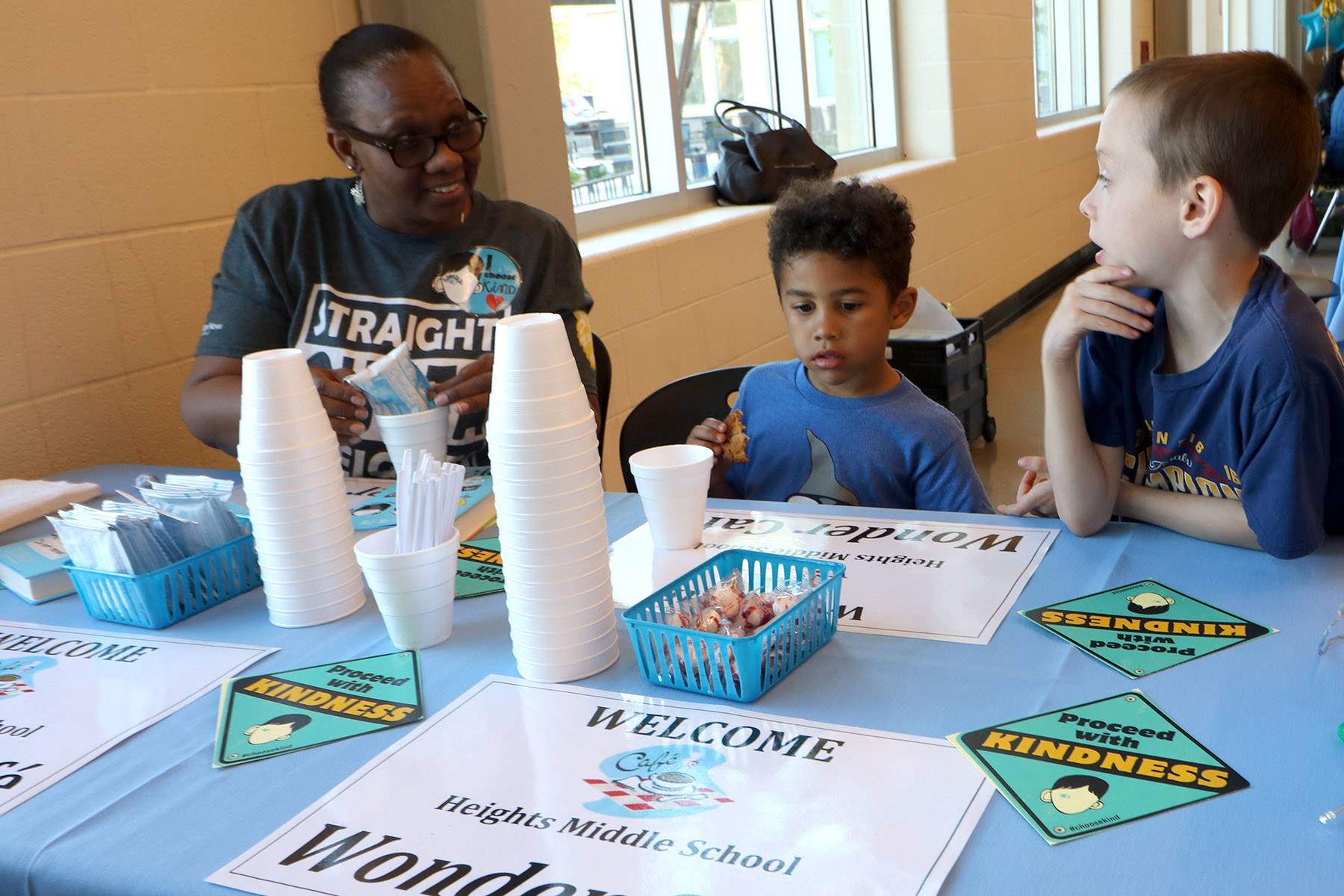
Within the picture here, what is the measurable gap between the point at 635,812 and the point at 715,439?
95 centimetres

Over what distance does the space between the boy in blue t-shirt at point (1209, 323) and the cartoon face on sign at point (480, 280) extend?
928mm

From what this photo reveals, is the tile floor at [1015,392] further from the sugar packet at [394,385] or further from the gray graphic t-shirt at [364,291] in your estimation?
the sugar packet at [394,385]

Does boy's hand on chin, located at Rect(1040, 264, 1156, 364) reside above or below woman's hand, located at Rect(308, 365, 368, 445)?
above

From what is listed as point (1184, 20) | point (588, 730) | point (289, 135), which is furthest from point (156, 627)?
point (1184, 20)

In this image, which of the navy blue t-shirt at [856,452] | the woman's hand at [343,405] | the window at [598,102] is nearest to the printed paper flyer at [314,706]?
the woman's hand at [343,405]

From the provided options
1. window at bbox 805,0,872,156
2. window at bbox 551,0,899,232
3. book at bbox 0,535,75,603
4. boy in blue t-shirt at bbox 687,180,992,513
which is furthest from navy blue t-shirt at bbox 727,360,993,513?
window at bbox 805,0,872,156

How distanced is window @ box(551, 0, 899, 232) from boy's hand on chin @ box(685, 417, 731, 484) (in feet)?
5.83

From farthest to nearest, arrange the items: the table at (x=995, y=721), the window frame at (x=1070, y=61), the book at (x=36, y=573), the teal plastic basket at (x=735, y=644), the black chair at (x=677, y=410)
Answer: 1. the window frame at (x=1070, y=61)
2. the black chair at (x=677, y=410)
3. the book at (x=36, y=573)
4. the teal plastic basket at (x=735, y=644)
5. the table at (x=995, y=721)

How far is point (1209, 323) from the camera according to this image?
121cm

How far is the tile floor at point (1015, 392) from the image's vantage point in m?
3.70

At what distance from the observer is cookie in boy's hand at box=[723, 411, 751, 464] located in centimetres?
169

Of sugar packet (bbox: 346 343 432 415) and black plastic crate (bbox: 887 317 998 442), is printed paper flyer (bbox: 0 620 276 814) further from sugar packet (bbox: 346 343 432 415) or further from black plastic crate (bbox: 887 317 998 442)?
black plastic crate (bbox: 887 317 998 442)

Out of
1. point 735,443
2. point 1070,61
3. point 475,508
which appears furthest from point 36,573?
point 1070,61

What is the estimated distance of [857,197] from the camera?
1.80m
